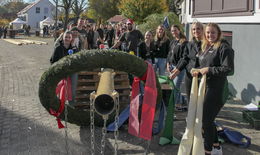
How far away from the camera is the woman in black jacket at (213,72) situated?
416cm

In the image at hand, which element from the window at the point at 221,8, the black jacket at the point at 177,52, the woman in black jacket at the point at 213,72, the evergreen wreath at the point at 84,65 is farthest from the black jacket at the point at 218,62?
the window at the point at 221,8

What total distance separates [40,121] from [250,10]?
5.80m

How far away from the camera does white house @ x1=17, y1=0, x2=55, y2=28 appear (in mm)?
88438

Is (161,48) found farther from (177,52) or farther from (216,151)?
(216,151)

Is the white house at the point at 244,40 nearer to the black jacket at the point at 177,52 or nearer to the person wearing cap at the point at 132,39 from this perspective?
the black jacket at the point at 177,52

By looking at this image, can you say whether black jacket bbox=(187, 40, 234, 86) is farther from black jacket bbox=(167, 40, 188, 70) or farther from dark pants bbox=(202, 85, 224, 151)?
black jacket bbox=(167, 40, 188, 70)

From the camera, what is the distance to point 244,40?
866 centimetres

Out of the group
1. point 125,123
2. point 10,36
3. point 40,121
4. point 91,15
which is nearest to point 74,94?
point 40,121

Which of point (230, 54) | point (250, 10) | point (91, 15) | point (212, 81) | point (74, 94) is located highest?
point (91, 15)

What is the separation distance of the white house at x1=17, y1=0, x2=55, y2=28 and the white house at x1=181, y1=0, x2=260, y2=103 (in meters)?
82.6

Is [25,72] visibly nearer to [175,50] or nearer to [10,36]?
[175,50]

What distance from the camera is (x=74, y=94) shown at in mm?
6773

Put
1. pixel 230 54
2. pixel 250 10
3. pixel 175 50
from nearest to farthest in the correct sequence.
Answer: pixel 230 54 < pixel 175 50 < pixel 250 10

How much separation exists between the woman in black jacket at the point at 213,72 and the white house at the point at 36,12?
87405 mm
